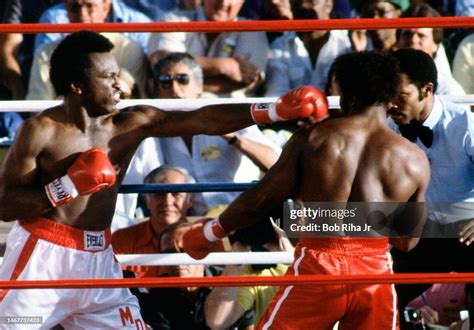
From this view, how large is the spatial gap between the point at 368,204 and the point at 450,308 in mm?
1102

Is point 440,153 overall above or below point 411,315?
above

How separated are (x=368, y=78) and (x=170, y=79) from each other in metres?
1.64

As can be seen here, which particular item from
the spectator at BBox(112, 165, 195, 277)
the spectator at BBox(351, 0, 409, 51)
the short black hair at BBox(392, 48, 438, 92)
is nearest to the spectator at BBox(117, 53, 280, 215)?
the spectator at BBox(112, 165, 195, 277)

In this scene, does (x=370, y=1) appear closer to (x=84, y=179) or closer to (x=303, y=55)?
(x=303, y=55)

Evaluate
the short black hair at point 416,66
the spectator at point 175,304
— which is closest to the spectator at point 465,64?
the short black hair at point 416,66

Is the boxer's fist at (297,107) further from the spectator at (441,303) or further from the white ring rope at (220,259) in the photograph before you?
the spectator at (441,303)

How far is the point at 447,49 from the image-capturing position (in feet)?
16.6

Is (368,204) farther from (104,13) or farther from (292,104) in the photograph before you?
(104,13)

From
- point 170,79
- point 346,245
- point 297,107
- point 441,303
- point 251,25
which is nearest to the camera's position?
point 251,25

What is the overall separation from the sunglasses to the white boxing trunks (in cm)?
137

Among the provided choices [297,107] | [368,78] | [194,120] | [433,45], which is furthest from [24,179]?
[433,45]

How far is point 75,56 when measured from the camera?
3398mm

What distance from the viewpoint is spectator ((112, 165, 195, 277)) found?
4.20 m

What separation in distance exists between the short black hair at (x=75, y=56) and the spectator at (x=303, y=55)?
1.56 m
